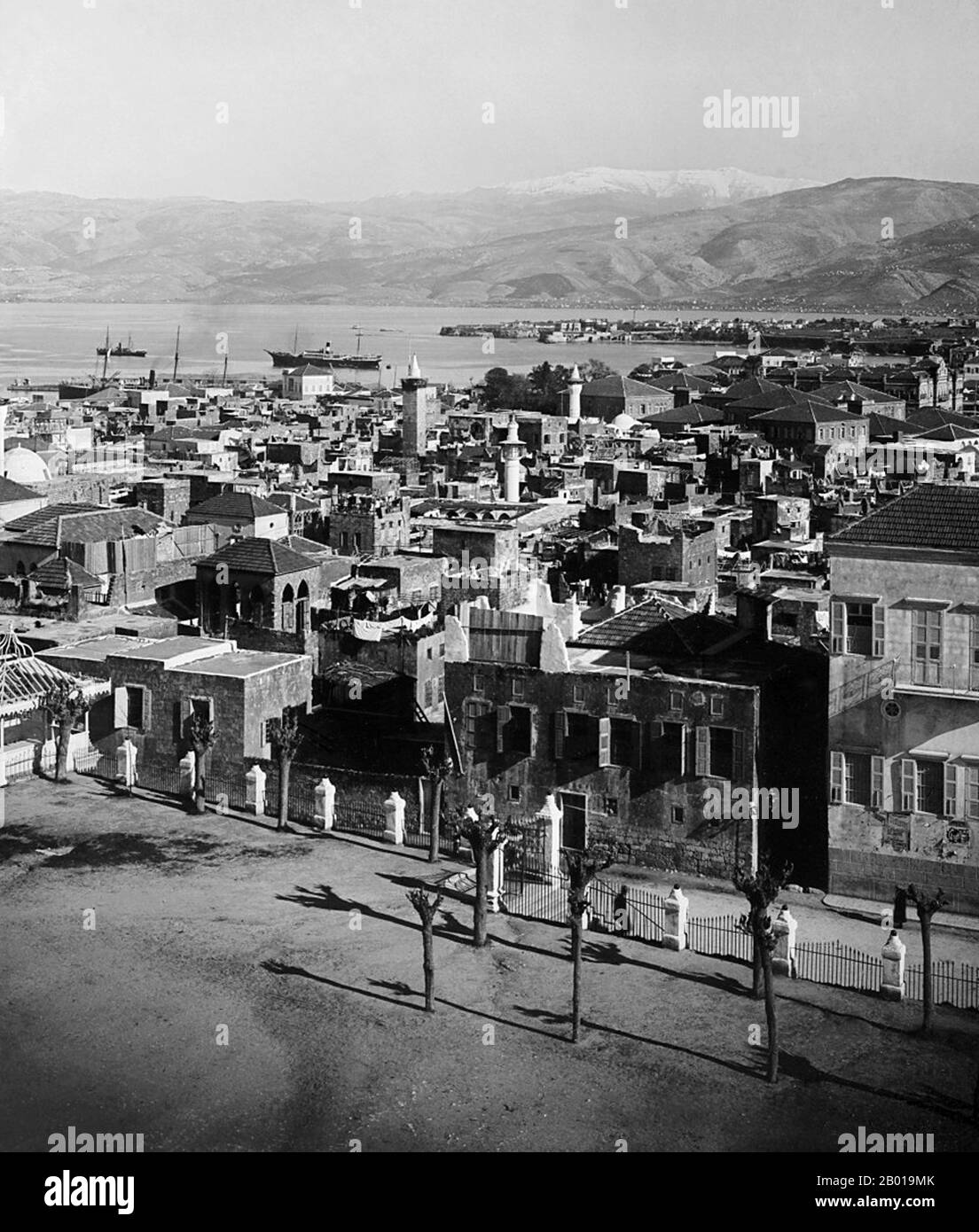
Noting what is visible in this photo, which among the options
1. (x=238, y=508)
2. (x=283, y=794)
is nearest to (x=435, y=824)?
(x=283, y=794)

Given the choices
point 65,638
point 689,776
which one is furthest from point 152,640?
point 689,776

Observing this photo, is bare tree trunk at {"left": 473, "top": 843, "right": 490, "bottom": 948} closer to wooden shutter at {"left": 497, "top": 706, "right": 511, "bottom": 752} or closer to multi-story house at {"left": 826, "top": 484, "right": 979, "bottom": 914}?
wooden shutter at {"left": 497, "top": 706, "right": 511, "bottom": 752}

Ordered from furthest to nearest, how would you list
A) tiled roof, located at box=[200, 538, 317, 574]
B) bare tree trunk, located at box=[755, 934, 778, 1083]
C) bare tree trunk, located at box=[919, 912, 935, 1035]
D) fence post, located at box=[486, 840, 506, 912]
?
tiled roof, located at box=[200, 538, 317, 574] → fence post, located at box=[486, 840, 506, 912] → bare tree trunk, located at box=[919, 912, 935, 1035] → bare tree trunk, located at box=[755, 934, 778, 1083]

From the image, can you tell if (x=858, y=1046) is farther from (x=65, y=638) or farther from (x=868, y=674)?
(x=65, y=638)

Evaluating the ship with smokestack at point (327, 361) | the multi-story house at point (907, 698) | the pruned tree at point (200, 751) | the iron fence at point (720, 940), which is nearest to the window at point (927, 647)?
the multi-story house at point (907, 698)

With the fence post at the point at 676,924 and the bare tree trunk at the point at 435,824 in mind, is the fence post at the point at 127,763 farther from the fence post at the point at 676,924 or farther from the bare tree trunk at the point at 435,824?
the fence post at the point at 676,924

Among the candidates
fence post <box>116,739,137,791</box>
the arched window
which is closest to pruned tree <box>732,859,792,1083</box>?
fence post <box>116,739,137,791</box>
